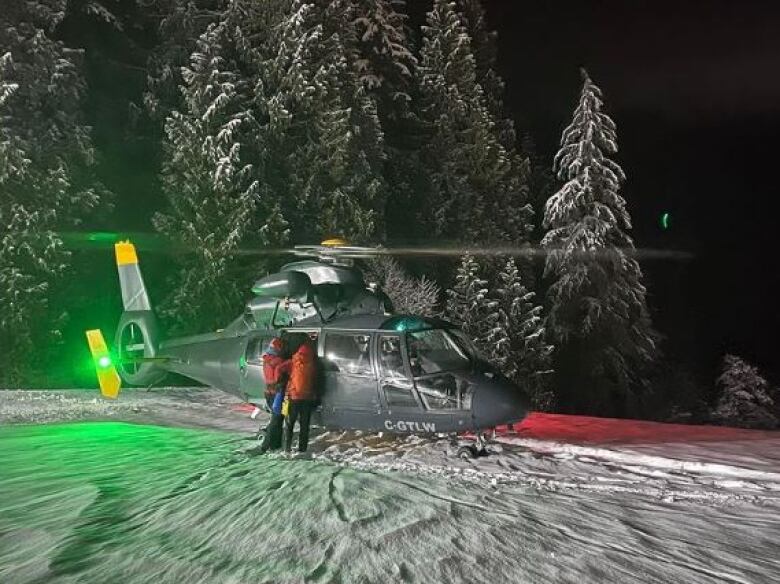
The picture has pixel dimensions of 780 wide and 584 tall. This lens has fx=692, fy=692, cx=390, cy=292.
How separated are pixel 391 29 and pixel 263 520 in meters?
30.2

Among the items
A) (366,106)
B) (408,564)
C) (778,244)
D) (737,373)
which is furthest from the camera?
(778,244)

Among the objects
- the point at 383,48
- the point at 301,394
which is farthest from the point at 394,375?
the point at 383,48

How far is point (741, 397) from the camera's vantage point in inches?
1443

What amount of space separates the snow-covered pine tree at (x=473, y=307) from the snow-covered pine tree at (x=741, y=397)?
50.4 feet

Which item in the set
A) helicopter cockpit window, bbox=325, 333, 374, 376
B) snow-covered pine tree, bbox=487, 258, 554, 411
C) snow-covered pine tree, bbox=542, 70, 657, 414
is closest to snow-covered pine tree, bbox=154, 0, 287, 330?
snow-covered pine tree, bbox=487, 258, 554, 411

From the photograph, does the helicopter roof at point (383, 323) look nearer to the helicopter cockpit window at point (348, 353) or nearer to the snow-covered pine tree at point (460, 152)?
the helicopter cockpit window at point (348, 353)

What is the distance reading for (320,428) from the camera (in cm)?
1149

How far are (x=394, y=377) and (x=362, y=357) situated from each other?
62 cm

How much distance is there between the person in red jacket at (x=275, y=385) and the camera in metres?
9.58

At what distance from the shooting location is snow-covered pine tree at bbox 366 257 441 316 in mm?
26125

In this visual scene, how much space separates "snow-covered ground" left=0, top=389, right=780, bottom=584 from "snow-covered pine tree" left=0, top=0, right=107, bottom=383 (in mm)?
15270

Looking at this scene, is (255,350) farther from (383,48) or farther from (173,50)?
(383,48)

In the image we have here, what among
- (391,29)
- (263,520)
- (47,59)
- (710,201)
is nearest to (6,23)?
(47,59)

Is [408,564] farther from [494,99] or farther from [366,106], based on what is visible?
[494,99]
